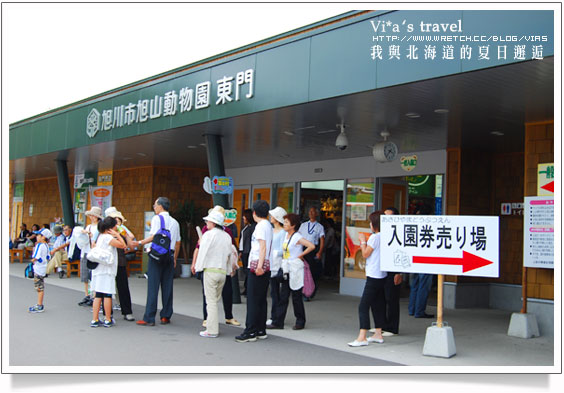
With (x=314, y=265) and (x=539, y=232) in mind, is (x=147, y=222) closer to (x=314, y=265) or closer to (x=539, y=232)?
(x=314, y=265)

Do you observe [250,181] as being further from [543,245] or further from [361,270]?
[543,245]

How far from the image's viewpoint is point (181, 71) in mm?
10234

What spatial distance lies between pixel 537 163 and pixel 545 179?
1.05 feet

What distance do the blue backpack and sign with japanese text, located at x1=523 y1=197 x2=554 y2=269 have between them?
5282 millimetres

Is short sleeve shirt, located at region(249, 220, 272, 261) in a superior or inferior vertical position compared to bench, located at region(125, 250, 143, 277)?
superior

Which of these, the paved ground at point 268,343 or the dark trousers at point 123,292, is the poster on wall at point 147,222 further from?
the dark trousers at point 123,292

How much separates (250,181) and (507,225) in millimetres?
7545

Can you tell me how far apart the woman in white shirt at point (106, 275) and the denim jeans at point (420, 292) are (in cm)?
512

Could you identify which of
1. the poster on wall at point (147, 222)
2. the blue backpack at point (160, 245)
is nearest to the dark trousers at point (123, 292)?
the blue backpack at point (160, 245)

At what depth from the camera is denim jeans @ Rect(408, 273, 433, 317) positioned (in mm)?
9712

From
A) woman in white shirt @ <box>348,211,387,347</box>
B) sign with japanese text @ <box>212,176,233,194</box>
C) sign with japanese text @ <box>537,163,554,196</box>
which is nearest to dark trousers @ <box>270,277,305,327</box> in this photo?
woman in white shirt @ <box>348,211,387,347</box>

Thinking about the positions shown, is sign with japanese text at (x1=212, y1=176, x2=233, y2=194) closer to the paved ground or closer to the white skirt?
the paved ground

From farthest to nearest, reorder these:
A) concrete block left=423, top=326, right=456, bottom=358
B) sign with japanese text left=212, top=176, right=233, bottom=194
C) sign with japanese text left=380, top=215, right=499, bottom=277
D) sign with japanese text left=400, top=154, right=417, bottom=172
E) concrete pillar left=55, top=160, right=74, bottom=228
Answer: concrete pillar left=55, top=160, right=74, bottom=228 → sign with japanese text left=400, top=154, right=417, bottom=172 → sign with japanese text left=212, top=176, right=233, bottom=194 → concrete block left=423, top=326, right=456, bottom=358 → sign with japanese text left=380, top=215, right=499, bottom=277

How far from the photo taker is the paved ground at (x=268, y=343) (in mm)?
6391
